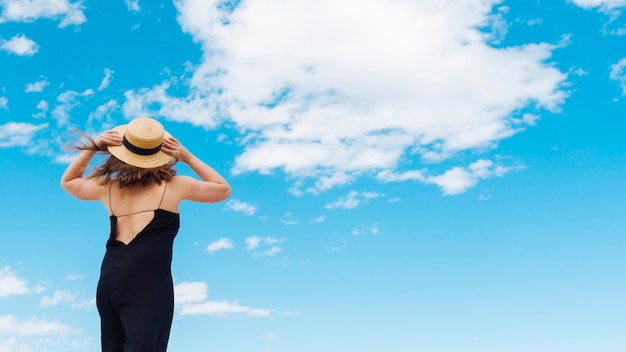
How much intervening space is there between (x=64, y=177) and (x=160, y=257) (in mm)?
1207

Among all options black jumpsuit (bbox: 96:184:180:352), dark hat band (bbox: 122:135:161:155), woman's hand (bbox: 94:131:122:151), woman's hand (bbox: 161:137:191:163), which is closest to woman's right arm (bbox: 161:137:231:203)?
woman's hand (bbox: 161:137:191:163)

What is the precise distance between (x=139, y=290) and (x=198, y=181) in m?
0.94

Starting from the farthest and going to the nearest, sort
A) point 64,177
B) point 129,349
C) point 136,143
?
point 64,177, point 136,143, point 129,349

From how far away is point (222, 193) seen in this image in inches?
212

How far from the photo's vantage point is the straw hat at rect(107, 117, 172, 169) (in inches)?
205

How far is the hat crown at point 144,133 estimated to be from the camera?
5204 mm

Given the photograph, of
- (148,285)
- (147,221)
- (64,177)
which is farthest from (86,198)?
(148,285)

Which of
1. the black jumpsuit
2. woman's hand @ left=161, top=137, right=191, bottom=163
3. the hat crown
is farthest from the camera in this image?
woman's hand @ left=161, top=137, right=191, bottom=163

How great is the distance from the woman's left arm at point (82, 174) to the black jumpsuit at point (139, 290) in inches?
18.0

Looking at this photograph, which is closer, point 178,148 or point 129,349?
point 129,349

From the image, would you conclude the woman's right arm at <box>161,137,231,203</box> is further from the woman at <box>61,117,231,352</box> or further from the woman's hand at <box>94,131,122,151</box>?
the woman's hand at <box>94,131,122,151</box>

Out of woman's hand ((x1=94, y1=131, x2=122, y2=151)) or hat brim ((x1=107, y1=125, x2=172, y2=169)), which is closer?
hat brim ((x1=107, y1=125, x2=172, y2=169))

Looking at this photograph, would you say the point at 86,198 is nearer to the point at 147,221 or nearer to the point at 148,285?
the point at 147,221

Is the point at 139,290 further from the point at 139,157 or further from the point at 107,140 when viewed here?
the point at 107,140
